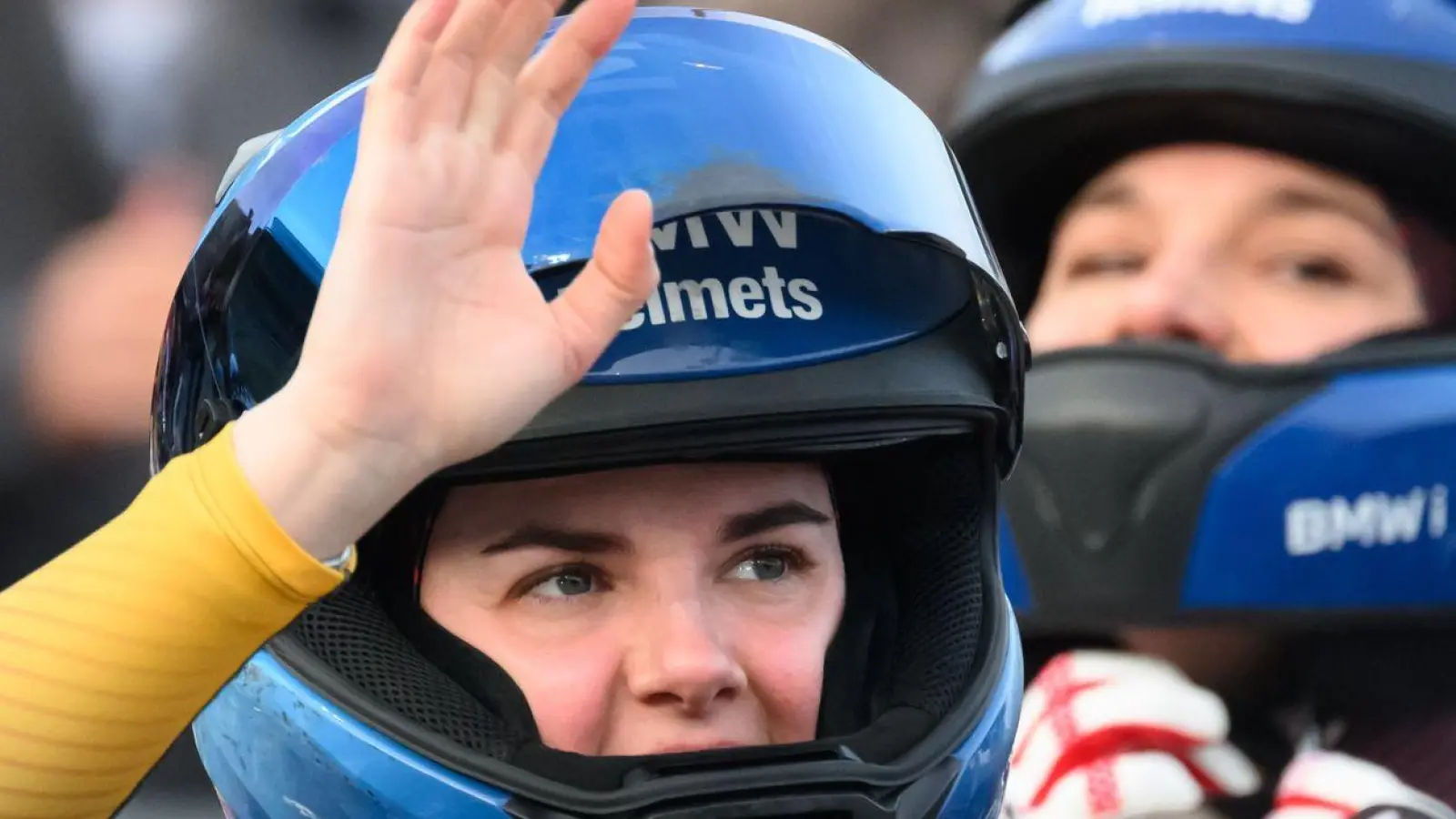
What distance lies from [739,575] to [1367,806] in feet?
2.00

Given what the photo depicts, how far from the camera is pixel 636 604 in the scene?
109 cm

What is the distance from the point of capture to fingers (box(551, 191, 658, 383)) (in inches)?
33.5

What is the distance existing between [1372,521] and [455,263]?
0.95 metres

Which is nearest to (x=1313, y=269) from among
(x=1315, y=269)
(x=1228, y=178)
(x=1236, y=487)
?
(x=1315, y=269)

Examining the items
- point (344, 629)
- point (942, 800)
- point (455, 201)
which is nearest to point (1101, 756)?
point (942, 800)

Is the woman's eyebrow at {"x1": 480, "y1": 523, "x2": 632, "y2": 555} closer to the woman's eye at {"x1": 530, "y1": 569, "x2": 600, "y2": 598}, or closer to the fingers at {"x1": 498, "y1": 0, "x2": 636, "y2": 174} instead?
the woman's eye at {"x1": 530, "y1": 569, "x2": 600, "y2": 598}

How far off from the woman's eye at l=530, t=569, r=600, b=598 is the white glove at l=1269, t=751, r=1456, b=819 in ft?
2.21

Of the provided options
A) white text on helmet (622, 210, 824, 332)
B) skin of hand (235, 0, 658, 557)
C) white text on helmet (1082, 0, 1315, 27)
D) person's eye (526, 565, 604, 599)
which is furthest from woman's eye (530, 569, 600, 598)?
white text on helmet (1082, 0, 1315, 27)

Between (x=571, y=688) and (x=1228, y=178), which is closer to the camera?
(x=571, y=688)

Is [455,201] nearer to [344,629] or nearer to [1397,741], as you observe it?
[344,629]

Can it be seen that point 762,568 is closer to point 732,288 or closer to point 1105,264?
point 732,288

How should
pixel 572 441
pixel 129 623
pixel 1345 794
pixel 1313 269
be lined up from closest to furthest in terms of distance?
pixel 129 623 → pixel 572 441 → pixel 1345 794 → pixel 1313 269

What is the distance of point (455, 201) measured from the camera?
2.72 feet

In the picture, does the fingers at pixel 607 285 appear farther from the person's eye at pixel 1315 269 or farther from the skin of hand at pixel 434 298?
the person's eye at pixel 1315 269
